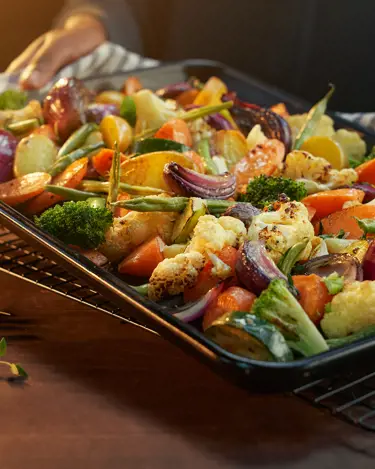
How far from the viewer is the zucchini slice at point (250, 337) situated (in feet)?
5.01

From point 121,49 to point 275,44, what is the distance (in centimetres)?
112

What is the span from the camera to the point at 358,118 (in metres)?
3.60

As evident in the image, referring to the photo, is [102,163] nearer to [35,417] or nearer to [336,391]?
[35,417]

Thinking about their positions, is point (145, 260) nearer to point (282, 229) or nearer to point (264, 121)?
point (282, 229)

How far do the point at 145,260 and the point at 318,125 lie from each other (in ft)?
4.02

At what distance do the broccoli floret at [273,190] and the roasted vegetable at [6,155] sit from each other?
2.75 ft

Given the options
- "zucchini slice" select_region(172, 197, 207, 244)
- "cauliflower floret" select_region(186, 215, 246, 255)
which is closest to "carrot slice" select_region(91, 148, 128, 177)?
"zucchini slice" select_region(172, 197, 207, 244)

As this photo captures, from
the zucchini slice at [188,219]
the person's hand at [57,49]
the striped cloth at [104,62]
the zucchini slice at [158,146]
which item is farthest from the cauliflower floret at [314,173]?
the striped cloth at [104,62]

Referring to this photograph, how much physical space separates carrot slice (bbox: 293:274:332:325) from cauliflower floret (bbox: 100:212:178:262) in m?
0.51

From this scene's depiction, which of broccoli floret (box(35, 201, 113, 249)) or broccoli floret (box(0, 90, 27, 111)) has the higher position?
broccoli floret (box(35, 201, 113, 249))

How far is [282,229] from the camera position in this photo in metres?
1.93

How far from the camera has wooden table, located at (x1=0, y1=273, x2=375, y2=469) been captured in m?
1.50

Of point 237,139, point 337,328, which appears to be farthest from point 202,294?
point 237,139

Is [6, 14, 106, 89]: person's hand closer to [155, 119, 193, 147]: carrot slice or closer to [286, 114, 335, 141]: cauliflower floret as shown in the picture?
[155, 119, 193, 147]: carrot slice
